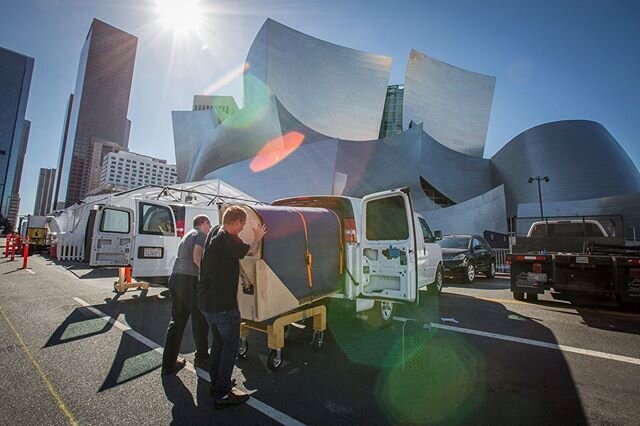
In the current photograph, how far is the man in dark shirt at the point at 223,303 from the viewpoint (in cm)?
248

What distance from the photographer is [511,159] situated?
3909cm

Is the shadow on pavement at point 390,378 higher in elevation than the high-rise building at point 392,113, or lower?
lower

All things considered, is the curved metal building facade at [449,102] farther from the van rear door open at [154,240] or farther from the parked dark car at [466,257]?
the van rear door open at [154,240]

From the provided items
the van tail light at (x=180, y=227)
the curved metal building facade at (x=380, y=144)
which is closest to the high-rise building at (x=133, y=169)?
the curved metal building facade at (x=380, y=144)

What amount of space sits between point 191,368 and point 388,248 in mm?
2909

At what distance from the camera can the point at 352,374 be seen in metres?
3.09

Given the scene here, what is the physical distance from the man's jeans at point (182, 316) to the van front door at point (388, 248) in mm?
2214

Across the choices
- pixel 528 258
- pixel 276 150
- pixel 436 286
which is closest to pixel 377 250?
pixel 436 286

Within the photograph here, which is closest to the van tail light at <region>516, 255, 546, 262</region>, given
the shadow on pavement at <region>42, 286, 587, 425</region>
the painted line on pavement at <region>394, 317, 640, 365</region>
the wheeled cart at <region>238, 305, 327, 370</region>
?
the shadow on pavement at <region>42, 286, 587, 425</region>

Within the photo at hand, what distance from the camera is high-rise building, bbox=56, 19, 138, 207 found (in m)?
118

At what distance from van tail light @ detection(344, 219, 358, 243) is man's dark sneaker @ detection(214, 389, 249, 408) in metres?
2.37

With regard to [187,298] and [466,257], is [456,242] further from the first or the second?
[187,298]

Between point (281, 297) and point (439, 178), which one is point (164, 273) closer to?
point (281, 297)

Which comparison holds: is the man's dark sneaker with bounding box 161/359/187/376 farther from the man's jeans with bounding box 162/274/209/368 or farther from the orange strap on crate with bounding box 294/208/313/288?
the orange strap on crate with bounding box 294/208/313/288
